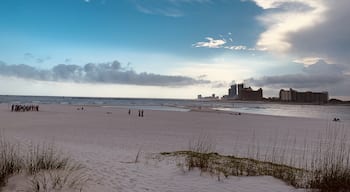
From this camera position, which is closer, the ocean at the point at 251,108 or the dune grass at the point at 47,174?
the dune grass at the point at 47,174

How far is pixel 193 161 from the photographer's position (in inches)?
394

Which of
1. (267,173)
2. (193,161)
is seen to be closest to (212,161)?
(193,161)

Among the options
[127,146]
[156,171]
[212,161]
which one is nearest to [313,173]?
[212,161]

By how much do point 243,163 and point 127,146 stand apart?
761 cm

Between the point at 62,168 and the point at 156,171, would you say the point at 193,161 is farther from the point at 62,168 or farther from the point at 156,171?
the point at 62,168

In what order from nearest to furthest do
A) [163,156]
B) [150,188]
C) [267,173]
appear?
[150,188] → [267,173] → [163,156]

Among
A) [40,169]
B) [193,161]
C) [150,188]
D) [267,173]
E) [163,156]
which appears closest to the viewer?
[150,188]

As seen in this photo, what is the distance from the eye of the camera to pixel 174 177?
892 cm

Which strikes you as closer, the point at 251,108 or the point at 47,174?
the point at 47,174

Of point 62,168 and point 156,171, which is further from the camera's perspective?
point 156,171

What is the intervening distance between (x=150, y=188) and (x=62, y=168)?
108 inches

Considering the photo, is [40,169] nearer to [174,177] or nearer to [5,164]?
[5,164]

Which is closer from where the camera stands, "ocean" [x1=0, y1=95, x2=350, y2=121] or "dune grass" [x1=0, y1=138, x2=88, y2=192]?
"dune grass" [x1=0, y1=138, x2=88, y2=192]

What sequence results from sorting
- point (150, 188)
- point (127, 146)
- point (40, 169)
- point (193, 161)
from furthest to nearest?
point (127, 146) → point (193, 161) → point (40, 169) → point (150, 188)
